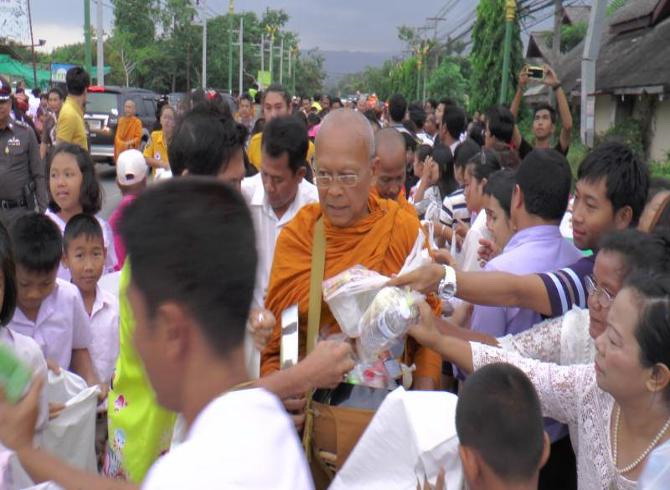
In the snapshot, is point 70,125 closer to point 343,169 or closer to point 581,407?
point 343,169

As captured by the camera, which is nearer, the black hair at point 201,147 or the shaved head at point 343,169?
the shaved head at point 343,169

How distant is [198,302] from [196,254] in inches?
3.4

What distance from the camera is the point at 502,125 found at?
7.43 metres

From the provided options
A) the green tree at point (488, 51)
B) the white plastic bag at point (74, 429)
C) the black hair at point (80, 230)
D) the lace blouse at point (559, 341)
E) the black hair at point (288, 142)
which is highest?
the green tree at point (488, 51)

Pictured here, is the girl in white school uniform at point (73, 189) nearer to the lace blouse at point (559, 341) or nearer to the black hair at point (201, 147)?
the black hair at point (201, 147)

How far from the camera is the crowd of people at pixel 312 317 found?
4.78ft

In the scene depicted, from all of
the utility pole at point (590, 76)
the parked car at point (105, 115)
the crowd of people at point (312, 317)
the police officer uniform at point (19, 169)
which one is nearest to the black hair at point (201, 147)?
the crowd of people at point (312, 317)

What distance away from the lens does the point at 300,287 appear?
305 centimetres

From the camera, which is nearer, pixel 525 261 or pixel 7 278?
pixel 7 278

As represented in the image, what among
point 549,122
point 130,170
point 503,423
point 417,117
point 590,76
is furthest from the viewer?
point 417,117

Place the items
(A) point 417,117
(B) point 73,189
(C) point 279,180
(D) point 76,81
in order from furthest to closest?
1. (A) point 417,117
2. (D) point 76,81
3. (B) point 73,189
4. (C) point 279,180

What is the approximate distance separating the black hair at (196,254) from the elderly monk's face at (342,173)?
1534 mm

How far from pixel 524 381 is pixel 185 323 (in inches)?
43.6

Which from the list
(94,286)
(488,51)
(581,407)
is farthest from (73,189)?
(488,51)
